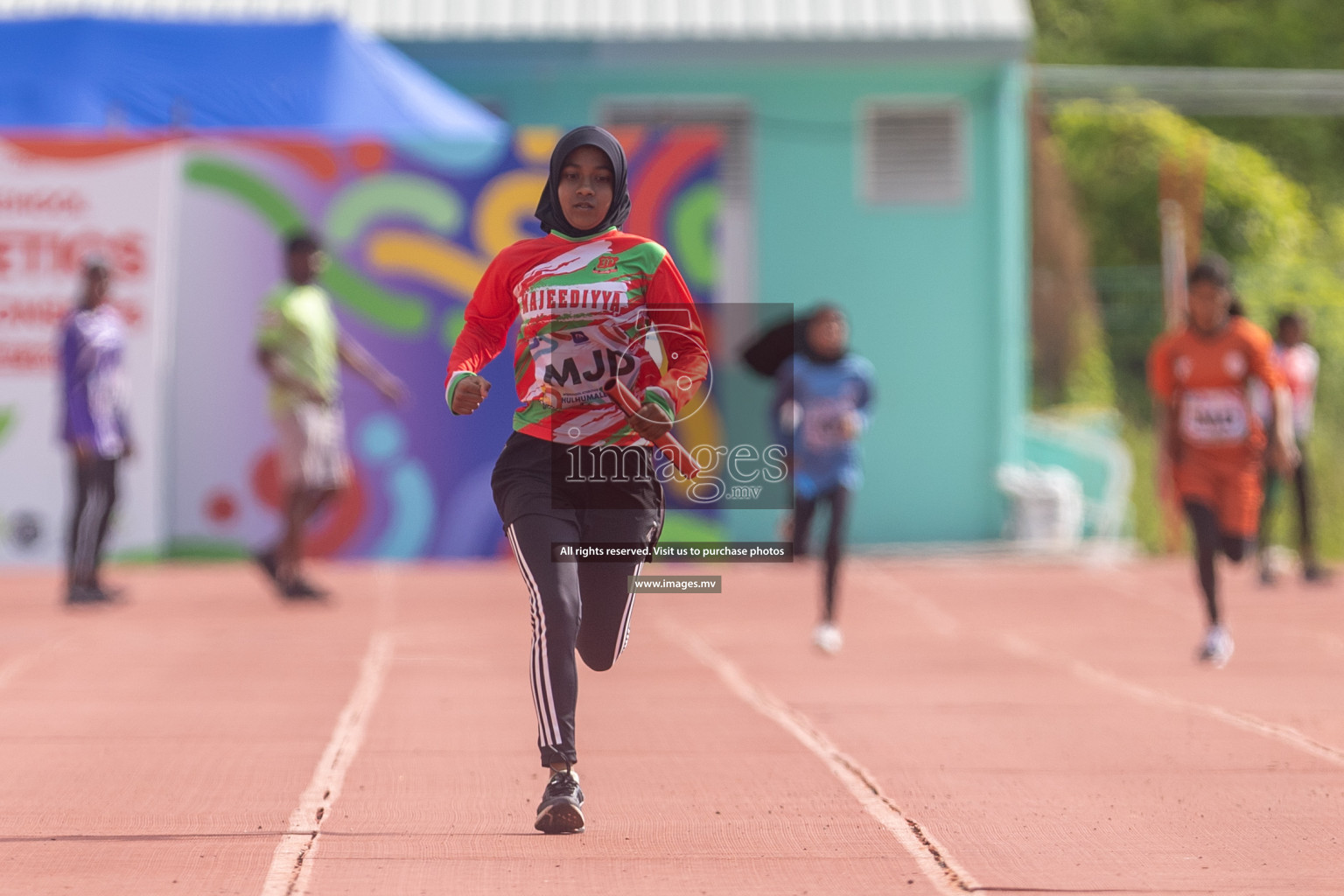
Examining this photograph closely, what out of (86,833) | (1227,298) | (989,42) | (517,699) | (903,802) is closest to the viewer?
(86,833)

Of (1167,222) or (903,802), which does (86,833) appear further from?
(1167,222)

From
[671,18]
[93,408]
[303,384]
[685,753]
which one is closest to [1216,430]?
[685,753]

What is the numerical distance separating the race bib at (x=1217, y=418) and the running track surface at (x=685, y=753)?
3.91ft

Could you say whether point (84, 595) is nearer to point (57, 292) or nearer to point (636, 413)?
point (57, 292)

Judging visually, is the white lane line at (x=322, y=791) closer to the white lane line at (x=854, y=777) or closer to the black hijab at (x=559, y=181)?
the white lane line at (x=854, y=777)

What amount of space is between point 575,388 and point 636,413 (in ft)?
0.65

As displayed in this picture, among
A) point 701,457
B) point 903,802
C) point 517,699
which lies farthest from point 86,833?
point 701,457

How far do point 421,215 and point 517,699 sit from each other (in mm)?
8044

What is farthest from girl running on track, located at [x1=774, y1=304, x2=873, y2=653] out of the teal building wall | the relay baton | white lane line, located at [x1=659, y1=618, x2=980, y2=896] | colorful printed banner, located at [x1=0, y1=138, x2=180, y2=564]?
the teal building wall

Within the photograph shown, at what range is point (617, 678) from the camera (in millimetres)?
9836

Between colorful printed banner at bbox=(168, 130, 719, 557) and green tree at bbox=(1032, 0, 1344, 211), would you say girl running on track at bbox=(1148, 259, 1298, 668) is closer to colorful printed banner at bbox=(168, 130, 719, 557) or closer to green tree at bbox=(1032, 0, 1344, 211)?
colorful printed banner at bbox=(168, 130, 719, 557)

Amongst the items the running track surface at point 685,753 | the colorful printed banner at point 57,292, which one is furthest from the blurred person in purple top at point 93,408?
the colorful printed banner at point 57,292

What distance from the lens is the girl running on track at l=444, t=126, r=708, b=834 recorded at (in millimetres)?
5859

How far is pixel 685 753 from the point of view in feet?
24.5
